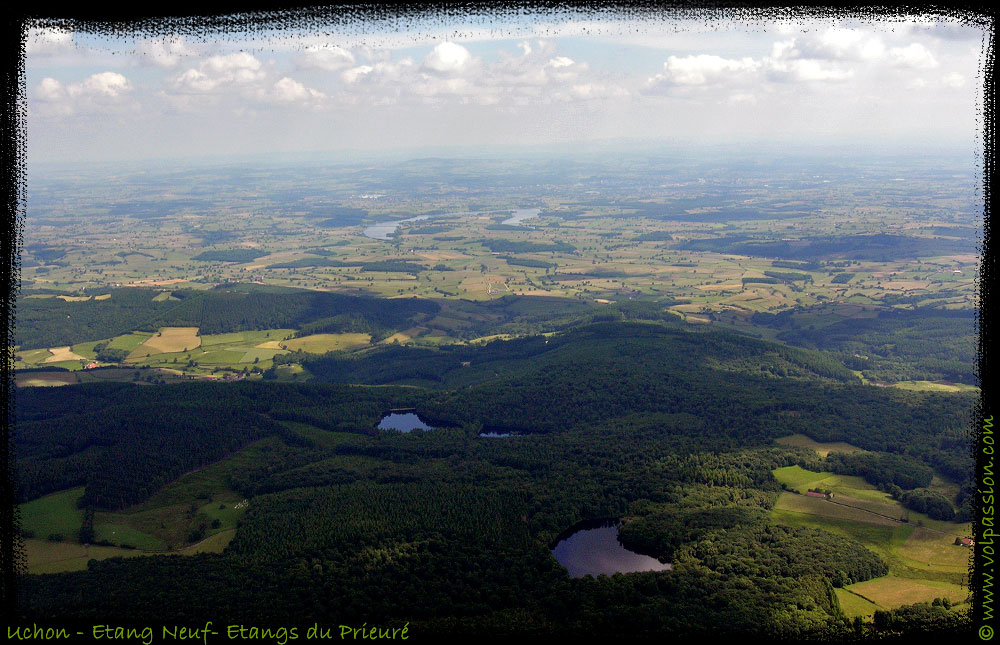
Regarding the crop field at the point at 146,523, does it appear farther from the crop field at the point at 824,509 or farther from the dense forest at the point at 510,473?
the crop field at the point at 824,509

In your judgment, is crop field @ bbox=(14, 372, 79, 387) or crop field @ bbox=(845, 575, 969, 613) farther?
crop field @ bbox=(14, 372, 79, 387)

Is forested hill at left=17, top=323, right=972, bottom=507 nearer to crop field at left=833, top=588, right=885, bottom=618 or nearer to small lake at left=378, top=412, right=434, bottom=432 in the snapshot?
small lake at left=378, top=412, right=434, bottom=432

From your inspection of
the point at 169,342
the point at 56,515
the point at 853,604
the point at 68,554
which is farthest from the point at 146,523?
the point at 169,342

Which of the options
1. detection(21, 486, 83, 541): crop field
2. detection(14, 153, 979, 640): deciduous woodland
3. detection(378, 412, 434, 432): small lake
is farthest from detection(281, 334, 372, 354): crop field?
detection(21, 486, 83, 541): crop field

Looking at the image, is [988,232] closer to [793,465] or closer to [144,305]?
[793,465]

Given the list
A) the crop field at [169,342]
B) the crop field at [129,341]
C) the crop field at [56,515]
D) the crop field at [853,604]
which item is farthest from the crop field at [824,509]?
the crop field at [129,341]

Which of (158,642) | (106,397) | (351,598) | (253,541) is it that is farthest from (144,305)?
(158,642)
